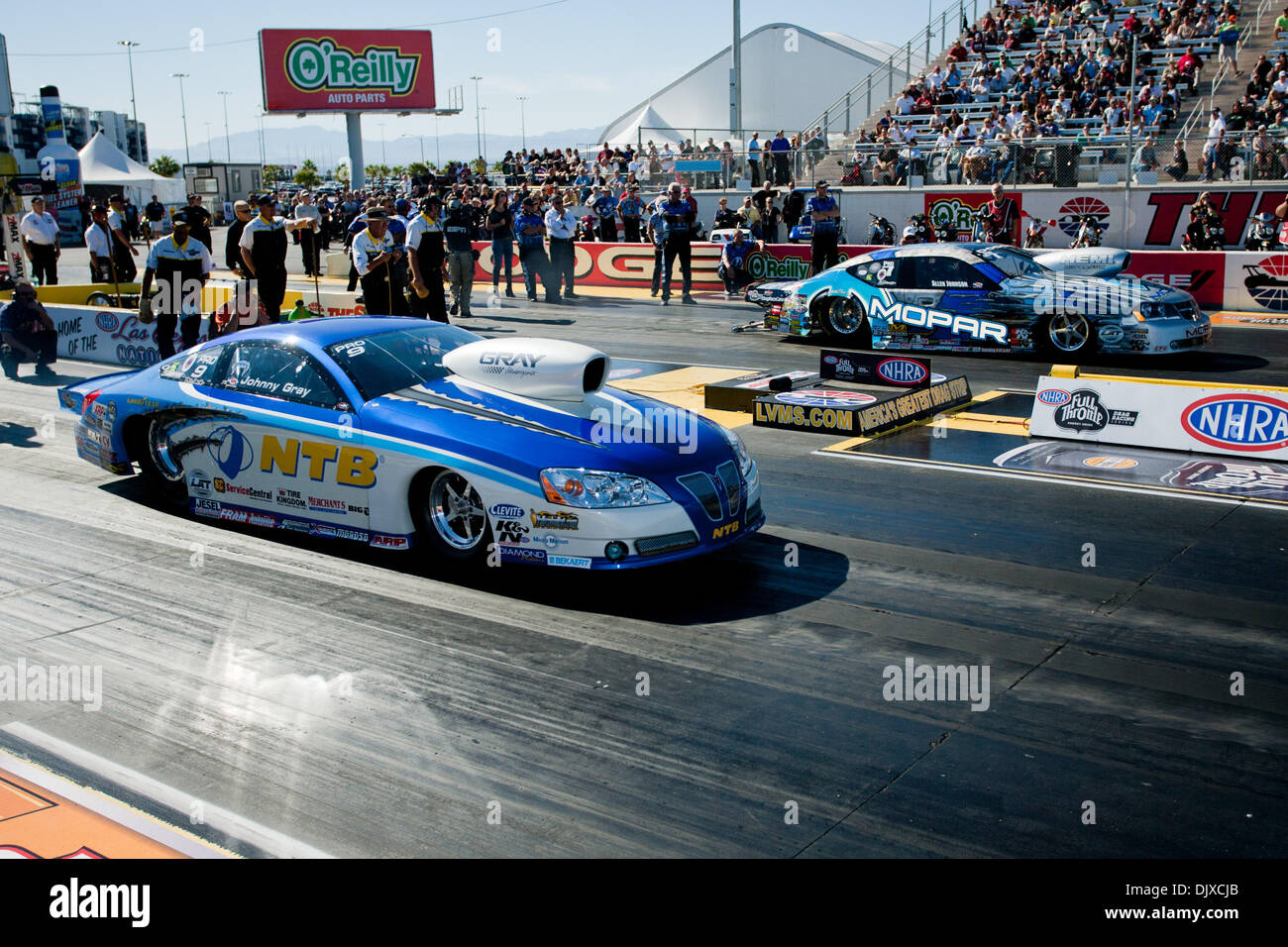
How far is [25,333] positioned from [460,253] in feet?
23.6

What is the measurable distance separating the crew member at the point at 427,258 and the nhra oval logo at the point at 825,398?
5.06m

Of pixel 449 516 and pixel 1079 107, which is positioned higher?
pixel 1079 107

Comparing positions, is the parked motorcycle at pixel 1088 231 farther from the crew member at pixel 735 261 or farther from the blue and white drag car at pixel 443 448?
the blue and white drag car at pixel 443 448

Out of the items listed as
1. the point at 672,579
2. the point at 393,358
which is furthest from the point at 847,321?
the point at 672,579

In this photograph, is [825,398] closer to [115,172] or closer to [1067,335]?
[1067,335]

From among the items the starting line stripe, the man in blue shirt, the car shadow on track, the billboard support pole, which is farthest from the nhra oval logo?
the billboard support pole

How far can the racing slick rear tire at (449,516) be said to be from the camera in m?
6.99

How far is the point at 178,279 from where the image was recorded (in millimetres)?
13875

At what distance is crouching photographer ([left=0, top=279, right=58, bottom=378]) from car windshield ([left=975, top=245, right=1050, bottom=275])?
39.4 feet

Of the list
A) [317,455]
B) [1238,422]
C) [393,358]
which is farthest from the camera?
[1238,422]

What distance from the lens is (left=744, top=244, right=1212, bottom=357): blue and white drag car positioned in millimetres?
14000

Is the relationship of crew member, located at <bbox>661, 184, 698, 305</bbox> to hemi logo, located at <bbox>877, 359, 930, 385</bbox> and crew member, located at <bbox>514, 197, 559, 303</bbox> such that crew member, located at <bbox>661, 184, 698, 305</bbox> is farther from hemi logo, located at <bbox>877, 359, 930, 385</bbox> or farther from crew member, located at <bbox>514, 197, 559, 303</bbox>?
hemi logo, located at <bbox>877, 359, 930, 385</bbox>

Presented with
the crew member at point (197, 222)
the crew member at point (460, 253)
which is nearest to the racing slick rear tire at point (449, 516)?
the crew member at point (197, 222)
